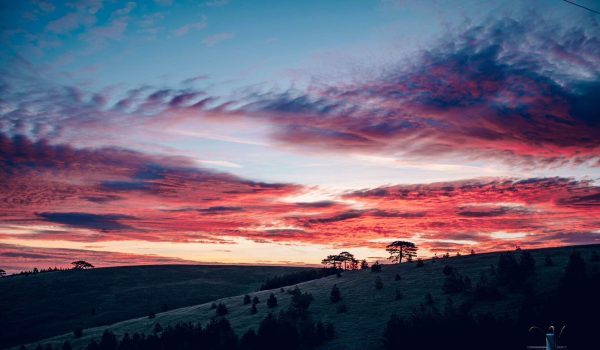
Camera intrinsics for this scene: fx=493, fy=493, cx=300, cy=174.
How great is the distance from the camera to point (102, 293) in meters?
68.0

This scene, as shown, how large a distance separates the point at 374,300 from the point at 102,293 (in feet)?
158

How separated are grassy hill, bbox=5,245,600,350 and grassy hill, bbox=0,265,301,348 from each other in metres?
12.6

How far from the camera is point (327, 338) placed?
27844 millimetres

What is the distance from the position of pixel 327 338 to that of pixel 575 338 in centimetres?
1263

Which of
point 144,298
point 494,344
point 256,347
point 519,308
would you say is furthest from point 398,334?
point 144,298

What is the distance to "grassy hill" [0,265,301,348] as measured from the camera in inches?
2143

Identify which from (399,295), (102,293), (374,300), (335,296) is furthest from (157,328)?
(102,293)

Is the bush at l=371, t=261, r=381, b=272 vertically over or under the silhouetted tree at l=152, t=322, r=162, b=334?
over

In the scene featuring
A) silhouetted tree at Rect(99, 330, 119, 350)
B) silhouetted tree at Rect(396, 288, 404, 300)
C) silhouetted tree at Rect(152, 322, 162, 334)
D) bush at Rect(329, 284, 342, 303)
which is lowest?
silhouetted tree at Rect(99, 330, 119, 350)

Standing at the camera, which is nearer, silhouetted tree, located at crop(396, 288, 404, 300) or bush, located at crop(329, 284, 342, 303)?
silhouetted tree, located at crop(396, 288, 404, 300)

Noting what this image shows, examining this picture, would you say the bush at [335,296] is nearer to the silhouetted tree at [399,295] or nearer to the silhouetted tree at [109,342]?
the silhouetted tree at [399,295]

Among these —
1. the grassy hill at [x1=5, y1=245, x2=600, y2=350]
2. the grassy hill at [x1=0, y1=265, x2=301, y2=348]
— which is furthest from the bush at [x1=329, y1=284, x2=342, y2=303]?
the grassy hill at [x1=0, y1=265, x2=301, y2=348]

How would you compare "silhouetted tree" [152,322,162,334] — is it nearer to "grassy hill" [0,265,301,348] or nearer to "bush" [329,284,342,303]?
"bush" [329,284,342,303]

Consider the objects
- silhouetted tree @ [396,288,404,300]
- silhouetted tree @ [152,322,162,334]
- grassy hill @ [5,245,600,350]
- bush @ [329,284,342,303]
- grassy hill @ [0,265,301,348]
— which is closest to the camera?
grassy hill @ [5,245,600,350]
